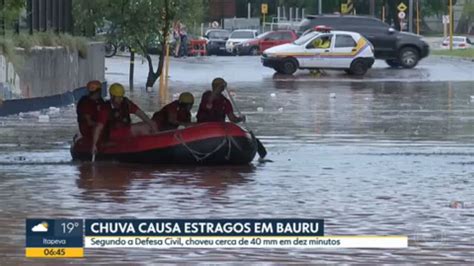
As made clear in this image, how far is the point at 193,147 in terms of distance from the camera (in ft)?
65.7

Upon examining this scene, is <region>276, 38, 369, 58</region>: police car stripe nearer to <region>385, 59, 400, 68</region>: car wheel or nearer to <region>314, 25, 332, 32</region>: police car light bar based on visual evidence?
<region>314, 25, 332, 32</region>: police car light bar

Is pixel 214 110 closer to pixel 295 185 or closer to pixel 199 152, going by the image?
pixel 199 152

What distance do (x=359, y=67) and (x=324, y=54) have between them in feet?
4.19

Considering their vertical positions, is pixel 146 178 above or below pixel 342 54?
below

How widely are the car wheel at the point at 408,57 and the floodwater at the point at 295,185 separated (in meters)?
24.0

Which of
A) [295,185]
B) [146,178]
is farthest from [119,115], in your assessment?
[295,185]

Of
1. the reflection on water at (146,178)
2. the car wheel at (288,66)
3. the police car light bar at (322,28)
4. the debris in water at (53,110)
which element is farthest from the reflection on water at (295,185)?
the police car light bar at (322,28)

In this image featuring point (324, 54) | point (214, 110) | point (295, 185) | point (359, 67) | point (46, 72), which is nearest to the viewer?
point (295, 185)

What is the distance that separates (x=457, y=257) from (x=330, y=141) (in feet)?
39.8

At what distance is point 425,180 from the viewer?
19.0 m

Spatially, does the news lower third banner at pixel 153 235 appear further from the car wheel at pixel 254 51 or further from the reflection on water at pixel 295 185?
the car wheel at pixel 254 51

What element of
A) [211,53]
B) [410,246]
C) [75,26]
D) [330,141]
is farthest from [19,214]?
[211,53]

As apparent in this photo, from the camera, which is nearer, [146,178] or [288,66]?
[146,178]

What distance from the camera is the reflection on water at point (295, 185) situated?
1317cm
